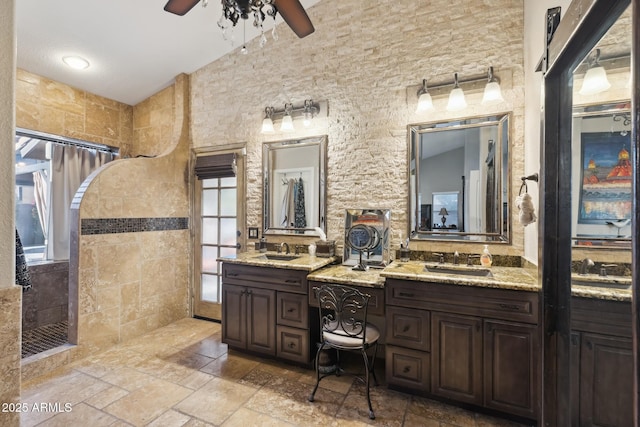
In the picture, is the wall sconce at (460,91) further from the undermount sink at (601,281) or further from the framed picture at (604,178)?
the undermount sink at (601,281)

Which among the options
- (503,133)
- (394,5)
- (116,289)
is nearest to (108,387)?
(116,289)

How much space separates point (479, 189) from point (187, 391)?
9.46 feet

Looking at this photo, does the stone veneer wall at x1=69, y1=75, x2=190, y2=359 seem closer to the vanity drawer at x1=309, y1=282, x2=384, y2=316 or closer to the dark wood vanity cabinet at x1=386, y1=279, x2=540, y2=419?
the vanity drawer at x1=309, y1=282, x2=384, y2=316

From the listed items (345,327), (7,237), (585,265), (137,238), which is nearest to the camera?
(7,237)

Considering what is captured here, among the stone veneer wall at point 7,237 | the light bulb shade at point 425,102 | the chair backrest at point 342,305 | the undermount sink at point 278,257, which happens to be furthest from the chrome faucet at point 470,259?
the stone veneer wall at point 7,237

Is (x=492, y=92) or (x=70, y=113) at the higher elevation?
(x=70, y=113)

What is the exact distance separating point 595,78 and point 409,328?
177 centimetres

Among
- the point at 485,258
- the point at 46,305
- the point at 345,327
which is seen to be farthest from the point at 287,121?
the point at 46,305

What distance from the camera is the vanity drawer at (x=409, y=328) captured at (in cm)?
214

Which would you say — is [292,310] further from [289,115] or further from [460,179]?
[289,115]

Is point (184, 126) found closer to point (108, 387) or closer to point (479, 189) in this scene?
point (108, 387)

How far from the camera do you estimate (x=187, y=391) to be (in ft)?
7.49

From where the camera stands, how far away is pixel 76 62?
323cm

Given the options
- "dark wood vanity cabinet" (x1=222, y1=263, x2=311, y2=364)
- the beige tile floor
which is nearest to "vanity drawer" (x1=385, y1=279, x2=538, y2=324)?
the beige tile floor
